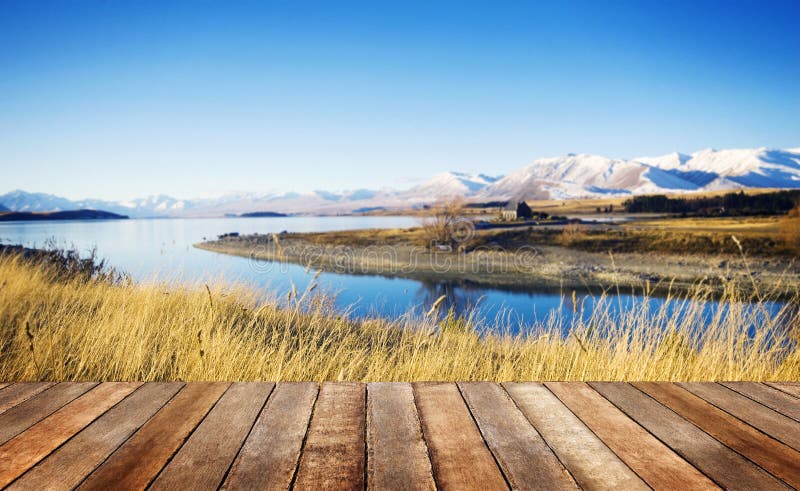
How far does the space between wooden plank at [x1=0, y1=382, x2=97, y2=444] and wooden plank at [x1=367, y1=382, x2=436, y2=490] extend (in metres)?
1.10

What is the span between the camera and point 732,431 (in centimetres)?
147

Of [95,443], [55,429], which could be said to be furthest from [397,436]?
[55,429]

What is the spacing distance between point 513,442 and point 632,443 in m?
0.36

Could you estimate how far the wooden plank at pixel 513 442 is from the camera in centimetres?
113

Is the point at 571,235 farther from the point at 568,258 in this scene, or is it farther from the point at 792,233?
the point at 792,233

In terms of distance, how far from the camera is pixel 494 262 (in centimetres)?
2984

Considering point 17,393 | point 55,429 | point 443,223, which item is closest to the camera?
point 55,429

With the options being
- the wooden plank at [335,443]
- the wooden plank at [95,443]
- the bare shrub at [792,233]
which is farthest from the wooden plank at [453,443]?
the bare shrub at [792,233]

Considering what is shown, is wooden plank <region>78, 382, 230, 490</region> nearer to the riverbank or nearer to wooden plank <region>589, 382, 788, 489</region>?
wooden plank <region>589, 382, 788, 489</region>

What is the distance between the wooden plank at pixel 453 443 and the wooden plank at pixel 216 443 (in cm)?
55

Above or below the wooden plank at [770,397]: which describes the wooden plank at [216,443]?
above

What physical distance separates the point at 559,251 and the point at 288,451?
3393 cm

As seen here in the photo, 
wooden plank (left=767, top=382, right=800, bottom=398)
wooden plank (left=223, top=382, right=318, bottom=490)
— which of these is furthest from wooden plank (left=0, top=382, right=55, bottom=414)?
wooden plank (left=767, top=382, right=800, bottom=398)

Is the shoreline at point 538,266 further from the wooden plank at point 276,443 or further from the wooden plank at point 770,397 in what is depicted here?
the wooden plank at point 276,443
